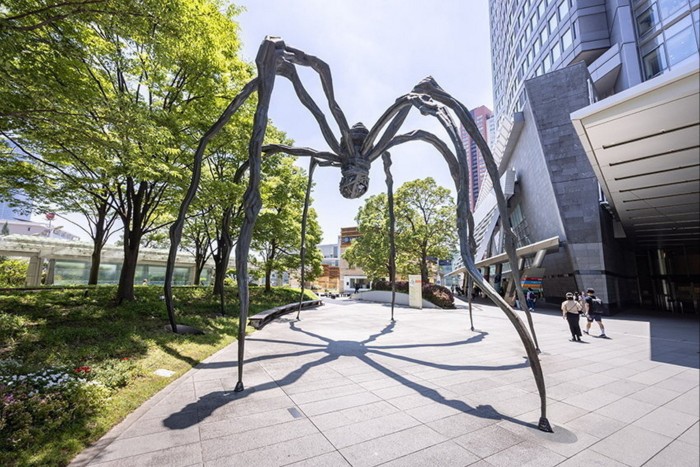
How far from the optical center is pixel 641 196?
1591mm

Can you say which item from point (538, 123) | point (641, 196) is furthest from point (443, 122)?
point (538, 123)

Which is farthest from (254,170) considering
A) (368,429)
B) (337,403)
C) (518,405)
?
(518,405)

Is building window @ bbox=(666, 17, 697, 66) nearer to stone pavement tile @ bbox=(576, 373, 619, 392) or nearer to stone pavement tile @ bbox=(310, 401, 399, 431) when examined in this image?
stone pavement tile @ bbox=(576, 373, 619, 392)

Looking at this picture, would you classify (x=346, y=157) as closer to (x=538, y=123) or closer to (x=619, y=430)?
(x=619, y=430)

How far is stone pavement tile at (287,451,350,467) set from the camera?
115 inches

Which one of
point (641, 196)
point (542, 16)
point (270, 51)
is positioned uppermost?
point (542, 16)

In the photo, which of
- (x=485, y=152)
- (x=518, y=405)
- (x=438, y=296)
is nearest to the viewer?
(x=518, y=405)

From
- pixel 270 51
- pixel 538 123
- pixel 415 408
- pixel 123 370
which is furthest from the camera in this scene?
pixel 538 123

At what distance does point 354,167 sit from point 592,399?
4.75m

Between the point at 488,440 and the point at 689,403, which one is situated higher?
the point at 689,403

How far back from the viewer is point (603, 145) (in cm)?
201

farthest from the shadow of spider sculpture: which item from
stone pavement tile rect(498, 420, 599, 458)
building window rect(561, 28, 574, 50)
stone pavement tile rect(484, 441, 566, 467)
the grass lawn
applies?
building window rect(561, 28, 574, 50)

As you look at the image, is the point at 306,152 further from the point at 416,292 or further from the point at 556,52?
the point at 556,52

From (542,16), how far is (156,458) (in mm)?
42728
